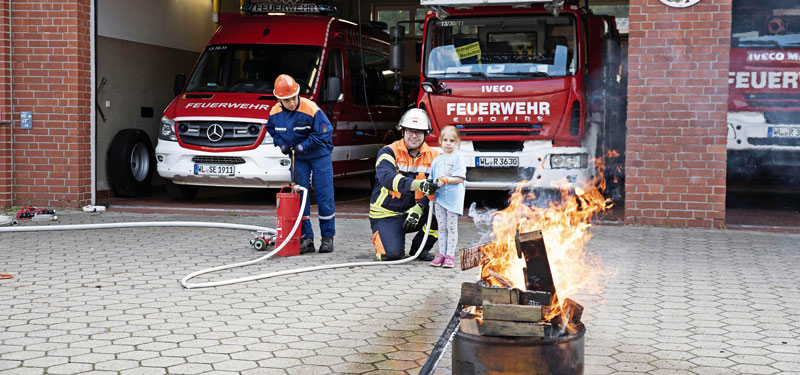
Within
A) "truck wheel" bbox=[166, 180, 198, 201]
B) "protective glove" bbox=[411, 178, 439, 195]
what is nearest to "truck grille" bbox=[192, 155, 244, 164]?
"truck wheel" bbox=[166, 180, 198, 201]

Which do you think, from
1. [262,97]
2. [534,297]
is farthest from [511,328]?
[262,97]

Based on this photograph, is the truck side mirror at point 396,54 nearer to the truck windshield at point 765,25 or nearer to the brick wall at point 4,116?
the truck windshield at point 765,25

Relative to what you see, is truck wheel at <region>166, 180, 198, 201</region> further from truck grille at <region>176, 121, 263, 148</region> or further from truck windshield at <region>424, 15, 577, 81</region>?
truck windshield at <region>424, 15, 577, 81</region>

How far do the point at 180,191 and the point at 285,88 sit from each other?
18.8 feet

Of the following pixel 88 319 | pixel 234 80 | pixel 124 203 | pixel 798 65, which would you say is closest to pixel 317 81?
pixel 234 80

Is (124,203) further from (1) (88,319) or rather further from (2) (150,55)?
(1) (88,319)

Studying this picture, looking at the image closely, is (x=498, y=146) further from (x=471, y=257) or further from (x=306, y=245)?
(x=471, y=257)

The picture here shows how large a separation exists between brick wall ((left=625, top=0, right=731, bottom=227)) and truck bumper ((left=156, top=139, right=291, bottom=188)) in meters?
4.64

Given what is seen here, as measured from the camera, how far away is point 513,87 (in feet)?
38.1

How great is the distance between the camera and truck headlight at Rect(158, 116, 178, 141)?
508 inches

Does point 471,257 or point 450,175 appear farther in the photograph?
point 450,175

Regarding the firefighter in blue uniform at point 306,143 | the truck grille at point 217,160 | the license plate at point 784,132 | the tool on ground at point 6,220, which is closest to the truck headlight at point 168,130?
the truck grille at point 217,160

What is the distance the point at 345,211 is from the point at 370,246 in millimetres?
3556

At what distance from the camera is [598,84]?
12.4 m
